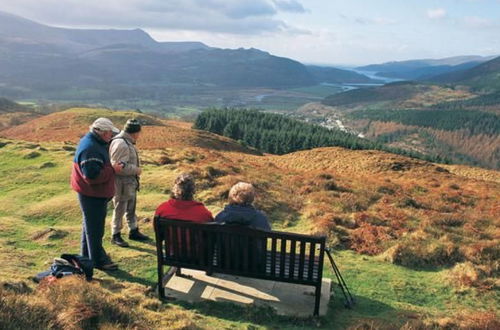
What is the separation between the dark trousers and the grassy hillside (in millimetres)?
368

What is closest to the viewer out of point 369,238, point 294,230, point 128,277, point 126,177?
point 128,277

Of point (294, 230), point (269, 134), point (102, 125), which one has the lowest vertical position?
point (269, 134)

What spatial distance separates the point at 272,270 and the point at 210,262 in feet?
3.52

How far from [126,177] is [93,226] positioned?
5.15ft

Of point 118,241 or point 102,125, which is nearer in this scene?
point 102,125

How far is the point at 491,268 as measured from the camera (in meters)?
9.12

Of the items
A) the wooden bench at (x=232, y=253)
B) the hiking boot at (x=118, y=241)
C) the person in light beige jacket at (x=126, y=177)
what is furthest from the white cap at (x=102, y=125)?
the hiking boot at (x=118, y=241)

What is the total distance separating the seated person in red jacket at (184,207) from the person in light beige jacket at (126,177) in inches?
71.6

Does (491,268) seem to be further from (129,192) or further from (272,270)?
(129,192)

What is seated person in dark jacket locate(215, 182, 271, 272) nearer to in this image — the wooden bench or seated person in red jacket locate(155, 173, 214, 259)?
the wooden bench

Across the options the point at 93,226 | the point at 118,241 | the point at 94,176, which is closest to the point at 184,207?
the point at 94,176

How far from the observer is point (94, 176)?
7035 millimetres

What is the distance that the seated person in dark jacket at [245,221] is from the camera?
262 inches

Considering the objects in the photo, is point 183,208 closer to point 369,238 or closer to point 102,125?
point 102,125
